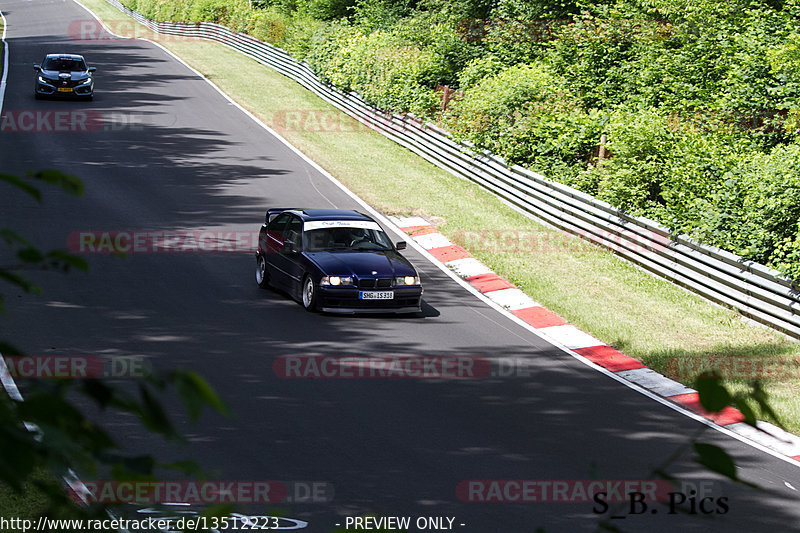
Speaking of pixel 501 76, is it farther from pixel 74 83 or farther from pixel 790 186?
pixel 74 83

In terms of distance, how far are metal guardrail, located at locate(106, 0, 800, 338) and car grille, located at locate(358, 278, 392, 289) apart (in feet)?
19.7

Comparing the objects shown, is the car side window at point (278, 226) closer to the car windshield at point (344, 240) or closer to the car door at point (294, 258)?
A: the car door at point (294, 258)

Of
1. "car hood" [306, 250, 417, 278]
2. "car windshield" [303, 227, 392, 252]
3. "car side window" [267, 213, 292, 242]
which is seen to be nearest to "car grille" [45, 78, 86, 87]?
"car side window" [267, 213, 292, 242]

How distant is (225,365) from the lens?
12406mm

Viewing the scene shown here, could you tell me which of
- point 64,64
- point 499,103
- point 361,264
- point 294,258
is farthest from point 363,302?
point 64,64

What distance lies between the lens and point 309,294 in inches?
612

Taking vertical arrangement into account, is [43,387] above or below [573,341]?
above

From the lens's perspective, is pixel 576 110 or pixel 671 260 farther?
pixel 576 110

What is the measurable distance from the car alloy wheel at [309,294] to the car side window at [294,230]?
1.03 meters

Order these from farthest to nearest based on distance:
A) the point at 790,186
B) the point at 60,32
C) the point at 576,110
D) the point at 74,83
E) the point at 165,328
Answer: the point at 60,32 < the point at 74,83 < the point at 576,110 < the point at 790,186 < the point at 165,328

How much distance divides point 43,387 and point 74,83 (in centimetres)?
3486

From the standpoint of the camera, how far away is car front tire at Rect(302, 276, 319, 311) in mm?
15320

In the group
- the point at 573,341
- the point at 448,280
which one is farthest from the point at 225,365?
the point at 448,280

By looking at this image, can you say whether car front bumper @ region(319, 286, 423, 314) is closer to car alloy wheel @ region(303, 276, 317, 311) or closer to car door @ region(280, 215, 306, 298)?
car alloy wheel @ region(303, 276, 317, 311)
